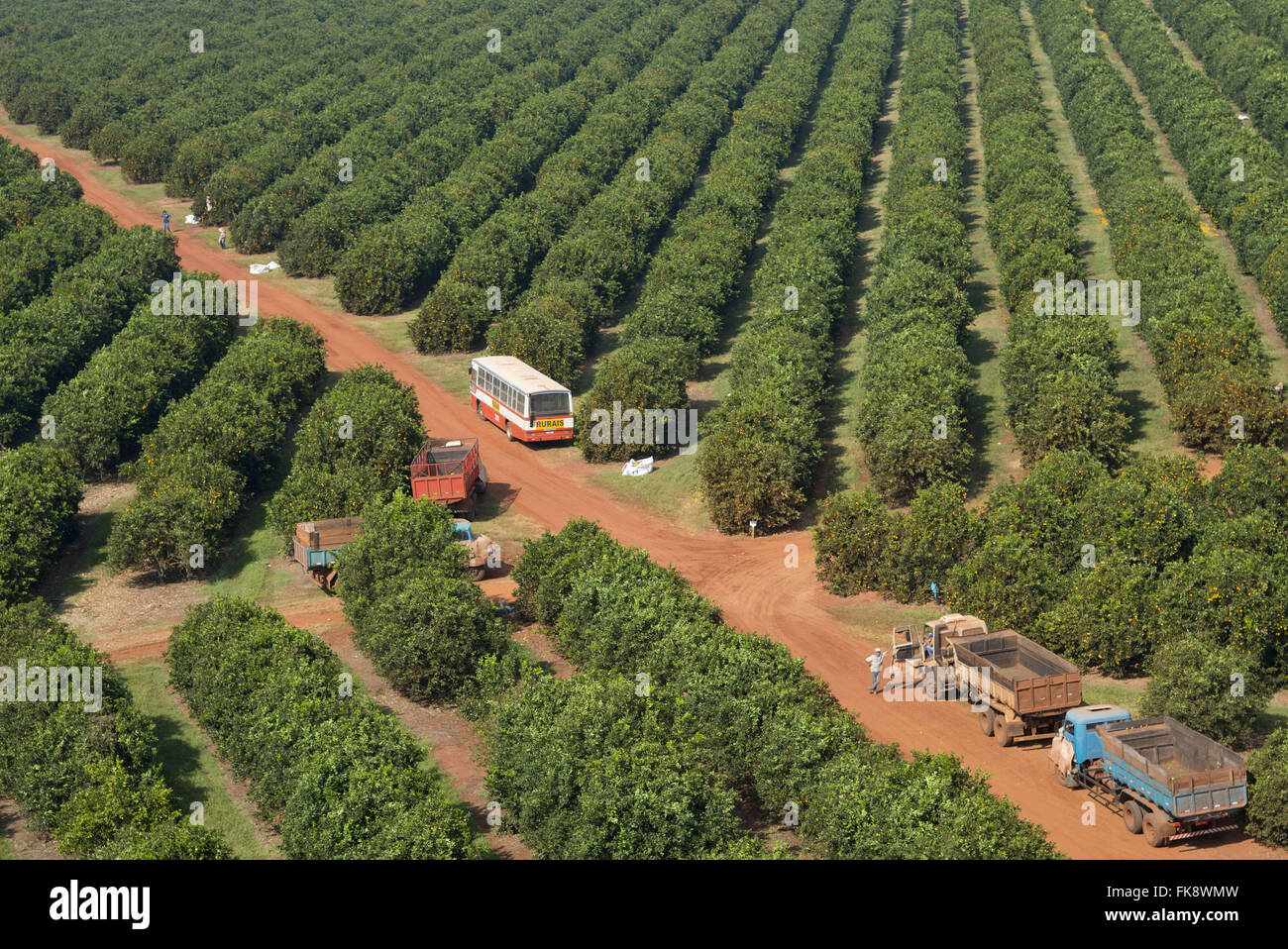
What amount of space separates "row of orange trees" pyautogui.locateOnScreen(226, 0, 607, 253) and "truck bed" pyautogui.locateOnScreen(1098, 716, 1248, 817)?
239 ft

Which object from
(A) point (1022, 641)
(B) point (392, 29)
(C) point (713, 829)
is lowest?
(C) point (713, 829)

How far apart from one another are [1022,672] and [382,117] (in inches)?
3370

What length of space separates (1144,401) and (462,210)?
47.1 meters

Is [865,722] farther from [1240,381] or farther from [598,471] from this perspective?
[1240,381]

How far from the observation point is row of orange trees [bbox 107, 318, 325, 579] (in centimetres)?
5000

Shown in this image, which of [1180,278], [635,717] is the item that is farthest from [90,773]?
[1180,278]

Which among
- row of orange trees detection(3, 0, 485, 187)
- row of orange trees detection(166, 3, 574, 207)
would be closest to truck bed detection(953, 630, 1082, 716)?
row of orange trees detection(166, 3, 574, 207)

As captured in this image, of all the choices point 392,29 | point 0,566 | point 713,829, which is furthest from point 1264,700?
point 392,29

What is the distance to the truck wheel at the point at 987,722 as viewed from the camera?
37688mm

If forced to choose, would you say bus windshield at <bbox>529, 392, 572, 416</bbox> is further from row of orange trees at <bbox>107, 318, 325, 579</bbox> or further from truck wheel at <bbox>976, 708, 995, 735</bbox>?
truck wheel at <bbox>976, 708, 995, 735</bbox>

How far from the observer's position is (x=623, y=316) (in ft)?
259

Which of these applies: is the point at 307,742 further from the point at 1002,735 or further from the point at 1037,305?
the point at 1037,305

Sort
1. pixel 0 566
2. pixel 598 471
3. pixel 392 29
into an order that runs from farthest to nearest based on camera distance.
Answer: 1. pixel 392 29
2. pixel 598 471
3. pixel 0 566

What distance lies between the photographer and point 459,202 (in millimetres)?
88750
